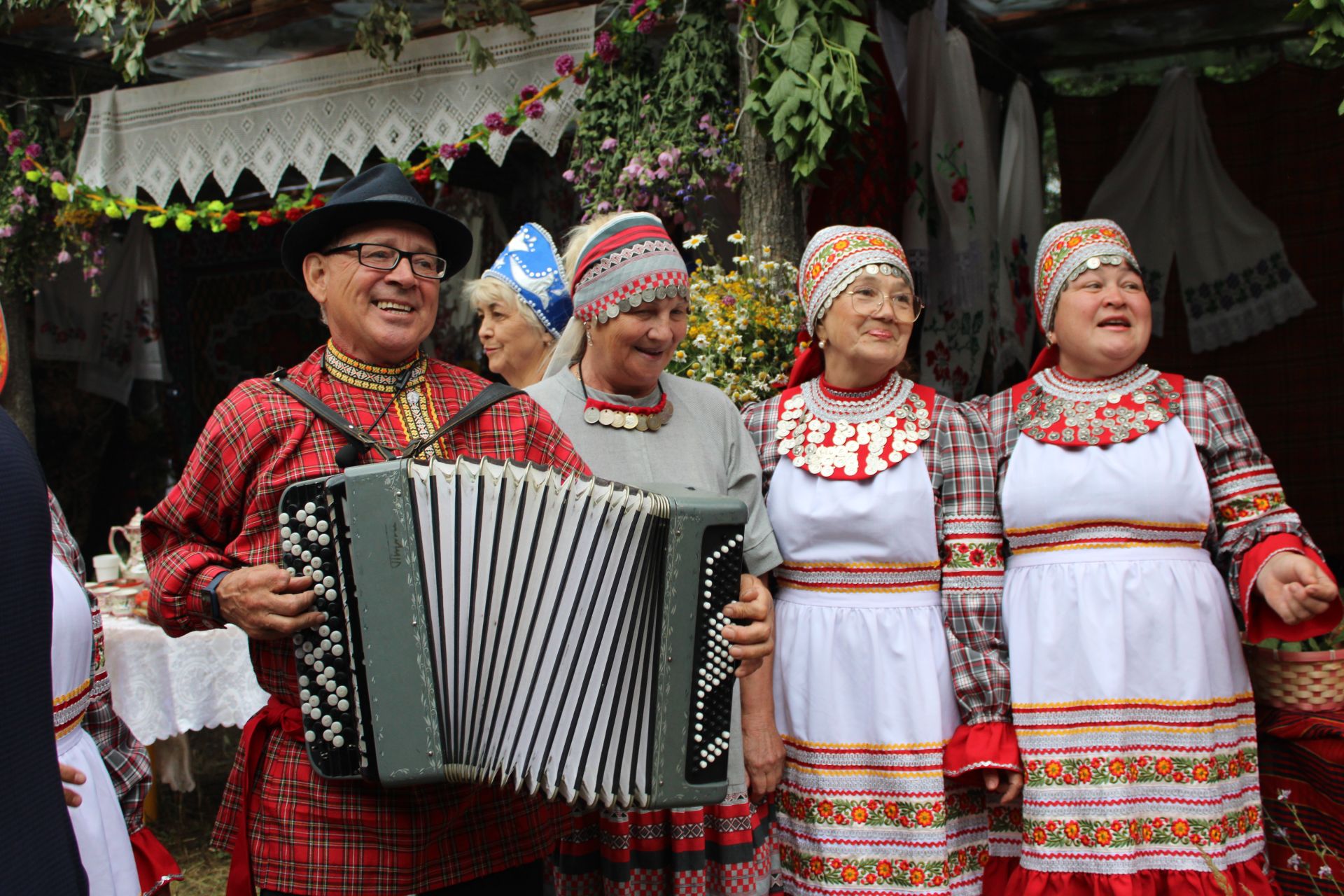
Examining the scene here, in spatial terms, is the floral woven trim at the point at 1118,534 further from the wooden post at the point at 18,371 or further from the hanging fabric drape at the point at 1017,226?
the wooden post at the point at 18,371

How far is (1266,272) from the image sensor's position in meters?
6.44

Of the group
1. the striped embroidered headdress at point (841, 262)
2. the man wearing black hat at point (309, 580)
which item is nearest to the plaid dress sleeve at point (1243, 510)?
the striped embroidered headdress at point (841, 262)

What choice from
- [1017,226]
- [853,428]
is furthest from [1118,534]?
[1017,226]

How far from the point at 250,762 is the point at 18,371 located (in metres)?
5.56

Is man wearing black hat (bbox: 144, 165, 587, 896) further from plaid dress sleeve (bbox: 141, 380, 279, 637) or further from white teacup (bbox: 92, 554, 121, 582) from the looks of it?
white teacup (bbox: 92, 554, 121, 582)

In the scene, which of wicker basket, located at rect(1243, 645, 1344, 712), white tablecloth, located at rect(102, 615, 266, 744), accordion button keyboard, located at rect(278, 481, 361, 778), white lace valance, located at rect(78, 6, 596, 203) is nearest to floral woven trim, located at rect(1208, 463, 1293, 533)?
wicker basket, located at rect(1243, 645, 1344, 712)

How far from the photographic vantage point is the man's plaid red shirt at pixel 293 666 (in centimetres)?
203

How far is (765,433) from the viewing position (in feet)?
9.67

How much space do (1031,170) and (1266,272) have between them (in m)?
1.70

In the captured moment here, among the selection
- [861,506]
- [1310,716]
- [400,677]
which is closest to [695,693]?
[400,677]

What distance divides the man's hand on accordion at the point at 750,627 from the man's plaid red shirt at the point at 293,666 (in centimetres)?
54

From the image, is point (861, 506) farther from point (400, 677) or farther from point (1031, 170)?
point (1031, 170)

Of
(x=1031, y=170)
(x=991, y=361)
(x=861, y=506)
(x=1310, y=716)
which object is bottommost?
(x=1310, y=716)

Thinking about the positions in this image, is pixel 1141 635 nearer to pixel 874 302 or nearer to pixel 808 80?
pixel 874 302
